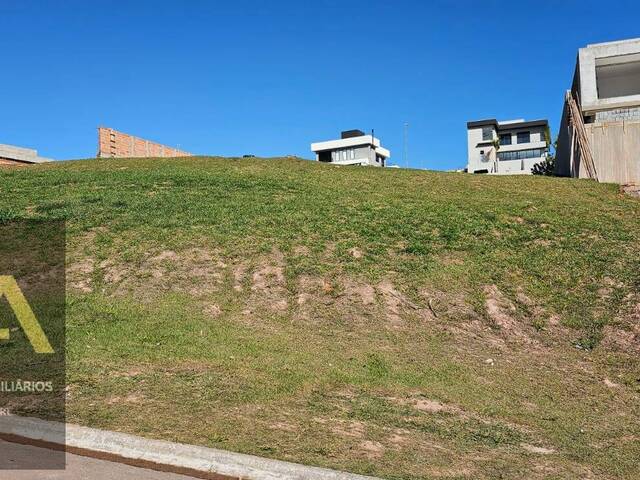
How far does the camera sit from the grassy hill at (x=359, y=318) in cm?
589

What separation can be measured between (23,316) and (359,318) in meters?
5.18

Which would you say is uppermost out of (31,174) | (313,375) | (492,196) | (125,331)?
(31,174)

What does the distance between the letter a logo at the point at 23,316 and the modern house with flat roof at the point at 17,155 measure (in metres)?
16.5

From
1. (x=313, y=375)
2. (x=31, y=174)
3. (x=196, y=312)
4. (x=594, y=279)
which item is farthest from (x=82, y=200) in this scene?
(x=594, y=279)

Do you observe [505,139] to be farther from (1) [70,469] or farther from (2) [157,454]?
(1) [70,469]

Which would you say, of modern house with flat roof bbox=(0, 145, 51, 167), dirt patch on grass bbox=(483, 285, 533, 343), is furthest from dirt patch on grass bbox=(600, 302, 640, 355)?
modern house with flat roof bbox=(0, 145, 51, 167)

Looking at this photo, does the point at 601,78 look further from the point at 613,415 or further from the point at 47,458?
the point at 47,458

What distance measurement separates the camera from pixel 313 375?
745 cm

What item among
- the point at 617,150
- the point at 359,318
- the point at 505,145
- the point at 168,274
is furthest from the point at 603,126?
the point at 505,145

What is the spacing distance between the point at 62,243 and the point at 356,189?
7748 millimetres

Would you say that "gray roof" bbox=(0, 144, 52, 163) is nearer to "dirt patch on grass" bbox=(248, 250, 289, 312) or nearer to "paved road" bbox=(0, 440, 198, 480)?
"dirt patch on grass" bbox=(248, 250, 289, 312)

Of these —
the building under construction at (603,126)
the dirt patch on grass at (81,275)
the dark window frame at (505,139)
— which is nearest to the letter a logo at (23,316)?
the dirt patch on grass at (81,275)

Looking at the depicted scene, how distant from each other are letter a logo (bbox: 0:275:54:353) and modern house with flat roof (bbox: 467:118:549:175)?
2805 inches

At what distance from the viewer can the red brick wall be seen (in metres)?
25.4
